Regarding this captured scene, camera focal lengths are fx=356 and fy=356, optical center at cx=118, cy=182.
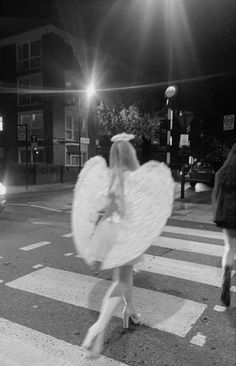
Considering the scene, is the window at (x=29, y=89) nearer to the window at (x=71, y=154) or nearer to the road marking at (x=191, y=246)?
the window at (x=71, y=154)

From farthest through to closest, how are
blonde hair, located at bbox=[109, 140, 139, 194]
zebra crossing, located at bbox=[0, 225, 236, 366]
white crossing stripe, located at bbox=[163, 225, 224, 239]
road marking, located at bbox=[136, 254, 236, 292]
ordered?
white crossing stripe, located at bbox=[163, 225, 224, 239] < road marking, located at bbox=[136, 254, 236, 292] < blonde hair, located at bbox=[109, 140, 139, 194] < zebra crossing, located at bbox=[0, 225, 236, 366]

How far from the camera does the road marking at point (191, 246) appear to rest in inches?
255

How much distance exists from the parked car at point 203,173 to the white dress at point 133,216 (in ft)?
58.7

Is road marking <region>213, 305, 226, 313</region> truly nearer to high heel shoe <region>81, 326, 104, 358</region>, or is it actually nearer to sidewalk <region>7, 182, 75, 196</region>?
high heel shoe <region>81, 326, 104, 358</region>

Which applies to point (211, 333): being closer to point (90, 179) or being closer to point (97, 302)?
point (97, 302)

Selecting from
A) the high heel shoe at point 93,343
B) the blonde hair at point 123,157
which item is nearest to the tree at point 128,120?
the blonde hair at point 123,157

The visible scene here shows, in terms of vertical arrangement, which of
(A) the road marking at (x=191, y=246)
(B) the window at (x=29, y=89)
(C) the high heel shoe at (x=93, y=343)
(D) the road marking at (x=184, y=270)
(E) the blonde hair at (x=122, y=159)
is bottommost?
(A) the road marking at (x=191, y=246)

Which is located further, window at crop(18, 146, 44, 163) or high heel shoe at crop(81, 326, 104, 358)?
window at crop(18, 146, 44, 163)

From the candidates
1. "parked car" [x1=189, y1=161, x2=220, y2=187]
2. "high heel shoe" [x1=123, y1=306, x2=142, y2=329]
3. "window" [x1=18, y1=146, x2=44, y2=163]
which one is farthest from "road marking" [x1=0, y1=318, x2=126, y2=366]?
"window" [x1=18, y1=146, x2=44, y2=163]

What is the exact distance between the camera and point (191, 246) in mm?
6859

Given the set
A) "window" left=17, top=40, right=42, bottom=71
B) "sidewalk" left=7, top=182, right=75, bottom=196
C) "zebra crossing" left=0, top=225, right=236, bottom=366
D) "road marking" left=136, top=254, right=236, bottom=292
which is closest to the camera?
"zebra crossing" left=0, top=225, right=236, bottom=366

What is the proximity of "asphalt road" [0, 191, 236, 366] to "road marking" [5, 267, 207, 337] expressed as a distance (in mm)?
10

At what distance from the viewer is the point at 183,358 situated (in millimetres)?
2982

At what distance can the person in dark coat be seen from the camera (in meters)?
3.80
